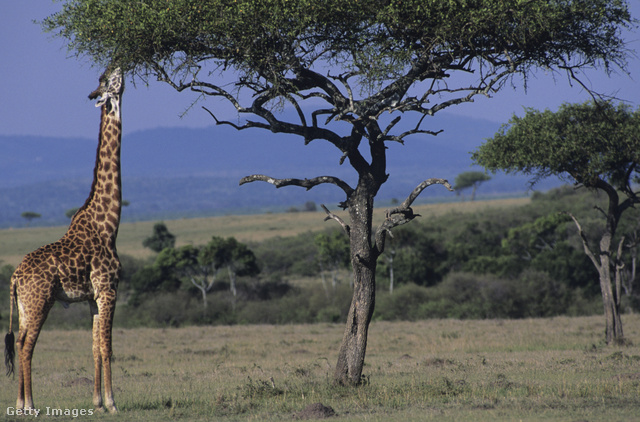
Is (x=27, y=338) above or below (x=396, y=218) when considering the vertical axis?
below

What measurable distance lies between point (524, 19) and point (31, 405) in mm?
10394

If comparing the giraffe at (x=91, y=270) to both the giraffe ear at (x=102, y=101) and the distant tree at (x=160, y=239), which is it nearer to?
the giraffe ear at (x=102, y=101)

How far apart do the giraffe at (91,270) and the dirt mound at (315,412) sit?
111 inches

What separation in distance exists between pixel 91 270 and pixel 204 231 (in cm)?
9179

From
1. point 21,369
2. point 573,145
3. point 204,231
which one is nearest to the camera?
point 21,369

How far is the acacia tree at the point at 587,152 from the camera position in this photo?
2383 cm

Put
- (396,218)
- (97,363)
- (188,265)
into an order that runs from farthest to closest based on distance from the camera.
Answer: (188,265) → (396,218) → (97,363)

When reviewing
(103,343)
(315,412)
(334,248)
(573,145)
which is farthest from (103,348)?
(334,248)

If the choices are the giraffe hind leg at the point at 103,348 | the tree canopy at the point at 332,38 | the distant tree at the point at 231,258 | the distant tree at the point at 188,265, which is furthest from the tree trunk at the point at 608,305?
the distant tree at the point at 188,265

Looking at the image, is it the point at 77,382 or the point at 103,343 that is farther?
the point at 77,382

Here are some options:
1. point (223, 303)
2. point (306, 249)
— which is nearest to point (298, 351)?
point (223, 303)

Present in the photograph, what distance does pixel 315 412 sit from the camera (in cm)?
1203

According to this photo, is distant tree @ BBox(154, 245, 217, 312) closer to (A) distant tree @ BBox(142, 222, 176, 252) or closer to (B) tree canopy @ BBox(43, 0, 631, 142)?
(A) distant tree @ BBox(142, 222, 176, 252)

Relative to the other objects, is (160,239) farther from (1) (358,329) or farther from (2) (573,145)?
(1) (358,329)
